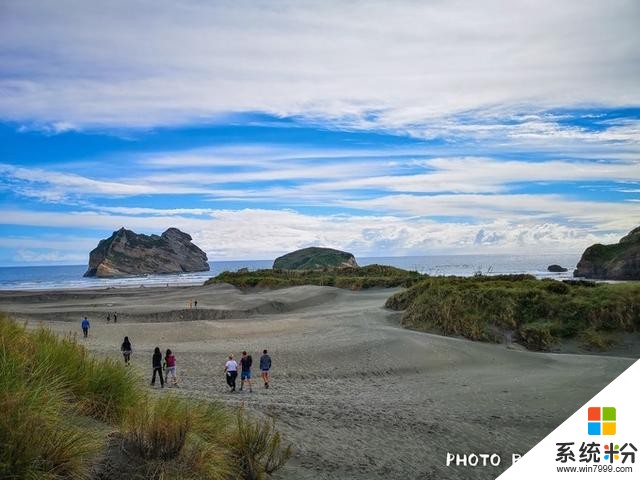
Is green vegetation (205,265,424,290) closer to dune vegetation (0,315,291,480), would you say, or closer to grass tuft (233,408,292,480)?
grass tuft (233,408,292,480)

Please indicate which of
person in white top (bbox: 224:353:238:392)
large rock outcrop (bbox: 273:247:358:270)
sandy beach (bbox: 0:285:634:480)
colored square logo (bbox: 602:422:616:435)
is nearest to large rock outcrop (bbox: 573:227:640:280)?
large rock outcrop (bbox: 273:247:358:270)

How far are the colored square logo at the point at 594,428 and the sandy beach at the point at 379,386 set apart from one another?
41.2 inches

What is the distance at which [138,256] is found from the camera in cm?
14388

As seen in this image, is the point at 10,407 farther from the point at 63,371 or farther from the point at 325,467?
the point at 325,467

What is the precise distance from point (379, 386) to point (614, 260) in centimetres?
6092

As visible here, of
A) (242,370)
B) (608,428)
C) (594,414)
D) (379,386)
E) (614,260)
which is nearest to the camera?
(608,428)

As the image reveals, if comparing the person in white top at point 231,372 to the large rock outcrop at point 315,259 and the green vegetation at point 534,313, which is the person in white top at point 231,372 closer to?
the green vegetation at point 534,313

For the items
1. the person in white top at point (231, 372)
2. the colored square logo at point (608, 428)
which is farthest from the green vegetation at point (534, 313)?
the person in white top at point (231, 372)

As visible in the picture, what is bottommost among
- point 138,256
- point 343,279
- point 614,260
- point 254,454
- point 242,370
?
point 242,370

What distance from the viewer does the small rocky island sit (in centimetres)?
13475

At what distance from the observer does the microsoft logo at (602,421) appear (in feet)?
42.6

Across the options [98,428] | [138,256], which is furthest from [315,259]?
[98,428]

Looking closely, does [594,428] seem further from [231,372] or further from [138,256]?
[138,256]

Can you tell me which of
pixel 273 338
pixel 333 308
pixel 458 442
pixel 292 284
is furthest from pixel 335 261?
pixel 458 442
